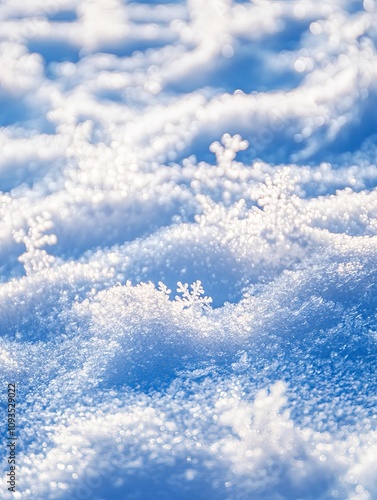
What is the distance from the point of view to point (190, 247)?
5.29 ft

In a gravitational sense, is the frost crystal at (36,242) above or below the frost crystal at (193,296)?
above

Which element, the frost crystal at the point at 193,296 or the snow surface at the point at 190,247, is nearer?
the snow surface at the point at 190,247

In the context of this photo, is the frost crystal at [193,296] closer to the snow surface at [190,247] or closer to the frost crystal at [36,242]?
the snow surface at [190,247]

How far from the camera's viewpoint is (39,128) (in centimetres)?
183

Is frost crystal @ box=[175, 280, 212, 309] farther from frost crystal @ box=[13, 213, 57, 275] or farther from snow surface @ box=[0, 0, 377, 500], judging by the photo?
frost crystal @ box=[13, 213, 57, 275]

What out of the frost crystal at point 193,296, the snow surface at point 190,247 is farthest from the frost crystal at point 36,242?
the frost crystal at point 193,296

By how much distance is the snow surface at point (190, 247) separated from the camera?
132 cm

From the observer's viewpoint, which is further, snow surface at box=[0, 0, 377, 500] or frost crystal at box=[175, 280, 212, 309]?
frost crystal at box=[175, 280, 212, 309]

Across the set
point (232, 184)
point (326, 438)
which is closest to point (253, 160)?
point (232, 184)

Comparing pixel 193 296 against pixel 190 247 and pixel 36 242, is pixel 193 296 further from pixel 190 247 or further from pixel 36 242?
pixel 36 242

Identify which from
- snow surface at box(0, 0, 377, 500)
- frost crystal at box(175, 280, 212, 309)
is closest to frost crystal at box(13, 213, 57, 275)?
snow surface at box(0, 0, 377, 500)

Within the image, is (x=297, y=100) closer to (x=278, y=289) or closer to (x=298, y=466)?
(x=278, y=289)

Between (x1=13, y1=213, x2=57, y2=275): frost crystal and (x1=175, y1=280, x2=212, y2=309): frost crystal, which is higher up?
(x1=13, y1=213, x2=57, y2=275): frost crystal

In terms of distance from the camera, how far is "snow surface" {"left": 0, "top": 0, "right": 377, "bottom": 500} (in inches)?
51.8
